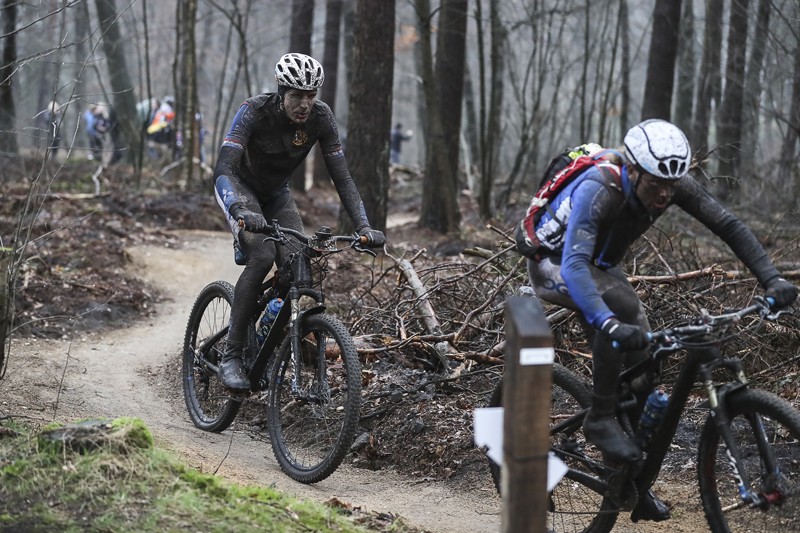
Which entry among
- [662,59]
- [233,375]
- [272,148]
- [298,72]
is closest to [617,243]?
[298,72]

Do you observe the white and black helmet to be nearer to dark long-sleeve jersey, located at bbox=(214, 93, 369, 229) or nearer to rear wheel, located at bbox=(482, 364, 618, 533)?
rear wheel, located at bbox=(482, 364, 618, 533)

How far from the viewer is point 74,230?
13.9 m

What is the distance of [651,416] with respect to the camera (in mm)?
4570

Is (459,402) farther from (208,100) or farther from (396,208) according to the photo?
(208,100)

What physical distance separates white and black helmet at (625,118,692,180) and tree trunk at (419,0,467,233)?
10.9 metres

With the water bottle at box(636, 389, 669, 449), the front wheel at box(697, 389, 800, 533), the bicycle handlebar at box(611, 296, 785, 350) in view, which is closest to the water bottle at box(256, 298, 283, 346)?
the water bottle at box(636, 389, 669, 449)

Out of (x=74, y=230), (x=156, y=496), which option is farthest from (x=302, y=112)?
(x=74, y=230)

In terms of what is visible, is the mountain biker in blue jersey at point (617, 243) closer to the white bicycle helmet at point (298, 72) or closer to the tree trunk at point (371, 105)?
the white bicycle helmet at point (298, 72)

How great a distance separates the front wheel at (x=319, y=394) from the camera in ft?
18.3

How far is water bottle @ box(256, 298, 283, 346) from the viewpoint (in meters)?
6.32

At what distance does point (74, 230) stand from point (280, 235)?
29.2ft

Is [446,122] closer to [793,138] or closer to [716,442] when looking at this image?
[793,138]

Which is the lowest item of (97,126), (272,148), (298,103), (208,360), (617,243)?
(208,360)

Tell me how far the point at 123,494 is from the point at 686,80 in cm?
2392
